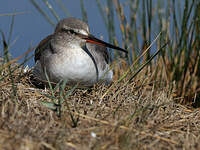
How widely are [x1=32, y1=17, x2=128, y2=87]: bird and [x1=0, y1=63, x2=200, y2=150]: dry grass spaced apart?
293 mm

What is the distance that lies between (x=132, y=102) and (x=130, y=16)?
1.99 m

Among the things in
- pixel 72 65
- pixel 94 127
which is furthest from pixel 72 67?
pixel 94 127

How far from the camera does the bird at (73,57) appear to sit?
3.37 metres

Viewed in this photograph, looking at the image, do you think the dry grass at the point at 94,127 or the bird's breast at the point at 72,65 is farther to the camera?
the bird's breast at the point at 72,65

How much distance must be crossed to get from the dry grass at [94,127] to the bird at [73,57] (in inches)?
11.5

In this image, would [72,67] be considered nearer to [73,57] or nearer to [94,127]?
[73,57]

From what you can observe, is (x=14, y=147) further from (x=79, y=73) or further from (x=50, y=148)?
(x=79, y=73)

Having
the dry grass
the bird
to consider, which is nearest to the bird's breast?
the bird

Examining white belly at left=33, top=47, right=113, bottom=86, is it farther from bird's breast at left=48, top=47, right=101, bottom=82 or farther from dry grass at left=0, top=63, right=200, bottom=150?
dry grass at left=0, top=63, right=200, bottom=150

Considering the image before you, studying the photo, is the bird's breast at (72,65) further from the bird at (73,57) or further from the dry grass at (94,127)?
the dry grass at (94,127)

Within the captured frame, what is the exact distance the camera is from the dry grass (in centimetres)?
211

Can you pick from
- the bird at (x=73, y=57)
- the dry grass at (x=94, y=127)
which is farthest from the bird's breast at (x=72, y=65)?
the dry grass at (x=94, y=127)

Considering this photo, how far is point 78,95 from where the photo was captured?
342cm

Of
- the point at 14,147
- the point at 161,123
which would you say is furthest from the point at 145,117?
the point at 14,147
